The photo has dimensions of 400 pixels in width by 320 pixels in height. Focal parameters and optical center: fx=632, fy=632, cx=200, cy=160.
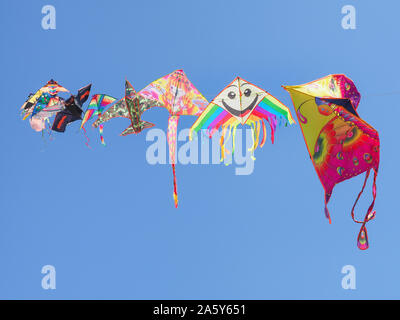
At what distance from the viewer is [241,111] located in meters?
14.1

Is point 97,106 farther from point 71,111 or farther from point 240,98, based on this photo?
point 240,98

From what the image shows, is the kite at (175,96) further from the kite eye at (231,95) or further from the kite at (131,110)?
the kite eye at (231,95)

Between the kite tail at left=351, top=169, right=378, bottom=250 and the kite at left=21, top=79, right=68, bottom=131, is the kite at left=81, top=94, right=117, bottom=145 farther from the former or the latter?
the kite tail at left=351, top=169, right=378, bottom=250

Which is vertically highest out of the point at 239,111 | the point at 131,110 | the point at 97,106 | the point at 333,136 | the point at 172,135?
the point at 97,106

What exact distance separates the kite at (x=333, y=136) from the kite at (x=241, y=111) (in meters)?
0.80

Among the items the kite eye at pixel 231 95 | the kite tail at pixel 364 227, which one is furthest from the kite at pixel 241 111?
the kite tail at pixel 364 227

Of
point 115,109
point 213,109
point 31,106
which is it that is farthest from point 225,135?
point 31,106

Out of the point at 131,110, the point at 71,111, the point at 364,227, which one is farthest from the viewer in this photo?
the point at 71,111

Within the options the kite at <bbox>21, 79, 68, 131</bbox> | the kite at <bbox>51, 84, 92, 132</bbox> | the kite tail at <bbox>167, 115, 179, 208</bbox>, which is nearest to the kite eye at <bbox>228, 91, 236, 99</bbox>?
the kite tail at <bbox>167, 115, 179, 208</bbox>

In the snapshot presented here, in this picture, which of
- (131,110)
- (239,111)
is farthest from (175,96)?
(239,111)

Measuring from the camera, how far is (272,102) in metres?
14.1

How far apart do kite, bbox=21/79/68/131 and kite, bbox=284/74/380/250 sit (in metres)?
5.65

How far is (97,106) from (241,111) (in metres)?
3.68

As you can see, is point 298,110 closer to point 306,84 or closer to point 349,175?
point 306,84
